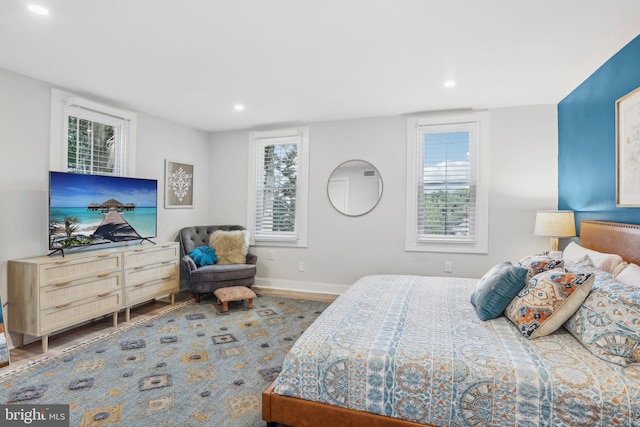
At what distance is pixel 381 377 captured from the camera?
152 centimetres

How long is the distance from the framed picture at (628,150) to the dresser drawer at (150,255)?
4432 millimetres

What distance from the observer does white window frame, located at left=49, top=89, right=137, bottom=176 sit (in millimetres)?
3152

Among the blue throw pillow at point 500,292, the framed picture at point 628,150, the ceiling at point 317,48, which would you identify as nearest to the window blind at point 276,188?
the ceiling at point 317,48

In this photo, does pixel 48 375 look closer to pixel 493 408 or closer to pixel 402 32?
pixel 493 408

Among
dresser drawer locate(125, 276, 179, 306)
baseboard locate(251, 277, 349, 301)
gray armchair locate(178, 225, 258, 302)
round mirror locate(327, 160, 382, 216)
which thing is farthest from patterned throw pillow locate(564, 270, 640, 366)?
dresser drawer locate(125, 276, 179, 306)

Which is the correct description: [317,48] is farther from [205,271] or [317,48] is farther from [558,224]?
[205,271]

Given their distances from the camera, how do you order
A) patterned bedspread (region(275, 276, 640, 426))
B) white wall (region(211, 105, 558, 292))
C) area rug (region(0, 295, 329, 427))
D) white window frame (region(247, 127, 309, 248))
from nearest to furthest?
patterned bedspread (region(275, 276, 640, 426)) < area rug (region(0, 295, 329, 427)) < white wall (region(211, 105, 558, 292)) < white window frame (region(247, 127, 309, 248))

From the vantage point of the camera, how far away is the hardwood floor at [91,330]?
8.85 feet

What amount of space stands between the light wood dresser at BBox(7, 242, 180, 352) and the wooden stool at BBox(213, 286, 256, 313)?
732 millimetres

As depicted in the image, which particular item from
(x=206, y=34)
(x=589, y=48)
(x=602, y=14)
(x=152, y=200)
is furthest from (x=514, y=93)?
(x=152, y=200)

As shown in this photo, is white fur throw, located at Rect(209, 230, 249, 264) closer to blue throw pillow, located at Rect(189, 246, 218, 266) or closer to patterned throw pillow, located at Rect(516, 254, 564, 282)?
blue throw pillow, located at Rect(189, 246, 218, 266)

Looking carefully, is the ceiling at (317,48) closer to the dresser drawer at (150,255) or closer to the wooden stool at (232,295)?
the dresser drawer at (150,255)

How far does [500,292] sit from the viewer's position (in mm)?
1986

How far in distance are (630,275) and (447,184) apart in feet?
7.61
